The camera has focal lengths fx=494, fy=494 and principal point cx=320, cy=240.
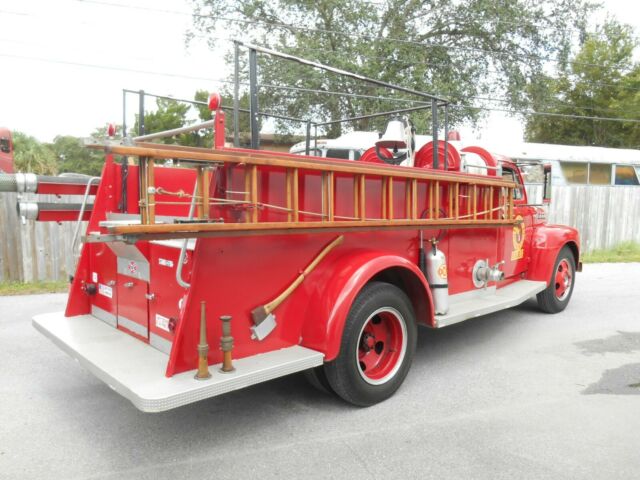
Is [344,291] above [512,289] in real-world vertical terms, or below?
above

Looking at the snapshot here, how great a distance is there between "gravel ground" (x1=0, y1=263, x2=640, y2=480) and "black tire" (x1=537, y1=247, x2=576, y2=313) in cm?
146

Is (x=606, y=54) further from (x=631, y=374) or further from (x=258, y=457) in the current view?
(x=258, y=457)

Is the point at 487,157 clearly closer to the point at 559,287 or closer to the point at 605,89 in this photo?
the point at 559,287

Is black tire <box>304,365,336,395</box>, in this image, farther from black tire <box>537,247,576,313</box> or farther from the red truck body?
black tire <box>537,247,576,313</box>

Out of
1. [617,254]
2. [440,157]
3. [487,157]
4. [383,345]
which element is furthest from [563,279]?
[617,254]

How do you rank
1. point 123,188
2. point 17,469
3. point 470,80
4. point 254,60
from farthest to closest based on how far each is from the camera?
point 470,80
point 123,188
point 254,60
point 17,469

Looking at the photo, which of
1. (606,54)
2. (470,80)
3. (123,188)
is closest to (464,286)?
(123,188)

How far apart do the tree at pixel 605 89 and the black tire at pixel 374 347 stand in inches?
1008

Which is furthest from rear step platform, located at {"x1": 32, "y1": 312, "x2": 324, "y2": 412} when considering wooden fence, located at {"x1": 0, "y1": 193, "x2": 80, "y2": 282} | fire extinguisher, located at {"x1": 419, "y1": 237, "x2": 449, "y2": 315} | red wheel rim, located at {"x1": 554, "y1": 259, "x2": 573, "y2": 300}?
wooden fence, located at {"x1": 0, "y1": 193, "x2": 80, "y2": 282}

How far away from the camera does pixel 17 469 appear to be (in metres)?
2.78

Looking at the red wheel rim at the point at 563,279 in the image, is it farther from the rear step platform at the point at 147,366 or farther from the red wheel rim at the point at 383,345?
the rear step platform at the point at 147,366

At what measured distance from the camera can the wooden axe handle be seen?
124 inches

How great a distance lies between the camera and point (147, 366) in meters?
2.95

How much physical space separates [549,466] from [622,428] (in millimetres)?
857
